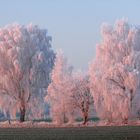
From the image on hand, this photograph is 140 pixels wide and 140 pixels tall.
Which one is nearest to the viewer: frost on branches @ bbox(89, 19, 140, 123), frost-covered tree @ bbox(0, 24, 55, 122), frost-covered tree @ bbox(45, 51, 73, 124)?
frost on branches @ bbox(89, 19, 140, 123)

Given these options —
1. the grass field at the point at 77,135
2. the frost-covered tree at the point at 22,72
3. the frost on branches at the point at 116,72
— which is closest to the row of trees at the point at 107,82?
the frost on branches at the point at 116,72

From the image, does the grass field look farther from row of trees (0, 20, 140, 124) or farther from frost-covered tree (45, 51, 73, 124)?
frost-covered tree (45, 51, 73, 124)

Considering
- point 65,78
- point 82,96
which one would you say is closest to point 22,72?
point 65,78

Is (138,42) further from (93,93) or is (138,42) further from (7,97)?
(7,97)

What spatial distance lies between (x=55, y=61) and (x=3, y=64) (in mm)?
6771

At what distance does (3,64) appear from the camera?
235 feet

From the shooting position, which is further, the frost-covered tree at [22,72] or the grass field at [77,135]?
the frost-covered tree at [22,72]

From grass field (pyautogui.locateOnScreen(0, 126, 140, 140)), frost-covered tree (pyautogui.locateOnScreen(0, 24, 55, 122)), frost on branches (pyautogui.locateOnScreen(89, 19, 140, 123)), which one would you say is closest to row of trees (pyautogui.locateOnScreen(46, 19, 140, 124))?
frost on branches (pyautogui.locateOnScreen(89, 19, 140, 123))

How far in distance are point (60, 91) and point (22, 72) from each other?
258 inches

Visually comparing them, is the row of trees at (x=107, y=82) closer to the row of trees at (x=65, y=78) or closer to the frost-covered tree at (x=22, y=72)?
the row of trees at (x=65, y=78)

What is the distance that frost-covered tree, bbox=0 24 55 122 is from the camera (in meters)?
70.7

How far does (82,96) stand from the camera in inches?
2689

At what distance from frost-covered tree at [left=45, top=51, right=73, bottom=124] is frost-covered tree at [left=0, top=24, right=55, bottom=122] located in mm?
2361

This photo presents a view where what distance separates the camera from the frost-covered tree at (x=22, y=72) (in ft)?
232
